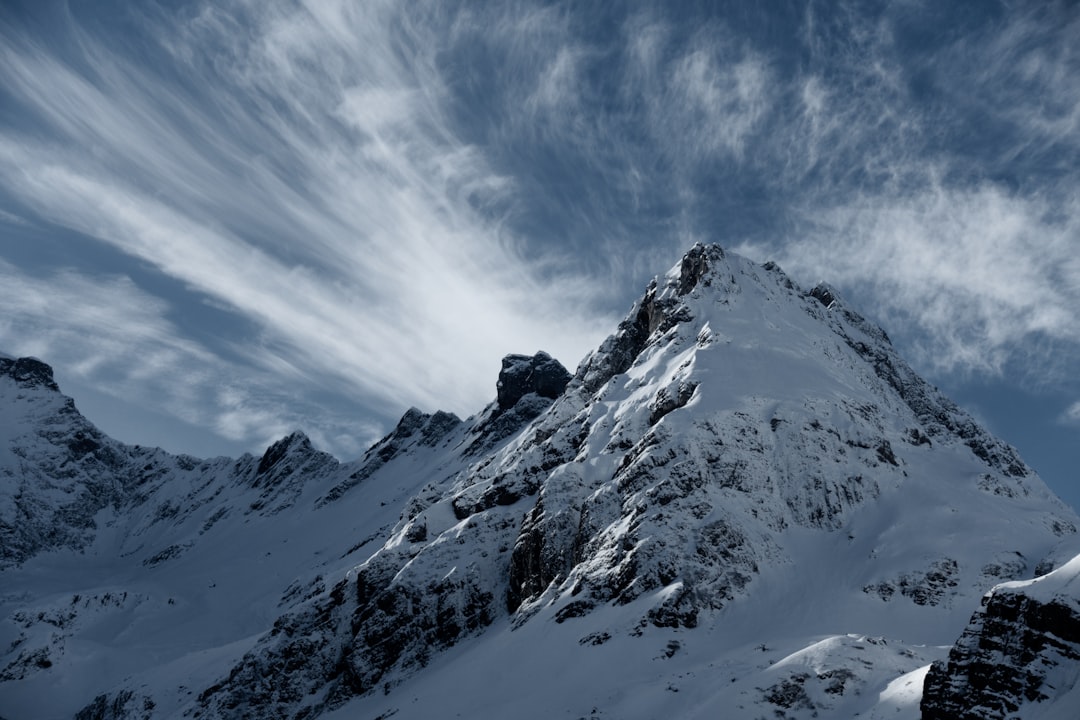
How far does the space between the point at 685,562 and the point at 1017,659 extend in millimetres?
25266

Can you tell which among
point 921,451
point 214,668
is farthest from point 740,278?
point 214,668

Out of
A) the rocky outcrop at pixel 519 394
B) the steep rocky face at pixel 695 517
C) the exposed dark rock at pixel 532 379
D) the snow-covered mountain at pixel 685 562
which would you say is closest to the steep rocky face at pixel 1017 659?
the snow-covered mountain at pixel 685 562

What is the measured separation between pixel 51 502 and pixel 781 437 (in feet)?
669

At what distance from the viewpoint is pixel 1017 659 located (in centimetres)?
2511

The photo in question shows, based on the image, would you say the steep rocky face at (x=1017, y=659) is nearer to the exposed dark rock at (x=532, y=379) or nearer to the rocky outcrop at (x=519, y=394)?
the rocky outcrop at (x=519, y=394)

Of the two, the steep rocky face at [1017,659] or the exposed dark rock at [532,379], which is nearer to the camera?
the steep rocky face at [1017,659]

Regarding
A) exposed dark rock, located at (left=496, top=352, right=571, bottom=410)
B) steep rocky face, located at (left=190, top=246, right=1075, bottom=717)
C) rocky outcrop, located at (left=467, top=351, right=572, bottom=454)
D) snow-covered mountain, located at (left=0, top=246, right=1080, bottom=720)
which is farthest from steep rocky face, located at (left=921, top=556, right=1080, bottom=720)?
exposed dark rock, located at (left=496, top=352, right=571, bottom=410)

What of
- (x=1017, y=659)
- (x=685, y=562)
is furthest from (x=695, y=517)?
(x=1017, y=659)

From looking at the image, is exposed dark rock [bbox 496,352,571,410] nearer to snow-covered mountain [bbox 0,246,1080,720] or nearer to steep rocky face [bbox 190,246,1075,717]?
snow-covered mountain [bbox 0,246,1080,720]

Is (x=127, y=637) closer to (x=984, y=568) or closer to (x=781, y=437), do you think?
(x=781, y=437)

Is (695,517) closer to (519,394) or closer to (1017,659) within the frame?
(1017,659)

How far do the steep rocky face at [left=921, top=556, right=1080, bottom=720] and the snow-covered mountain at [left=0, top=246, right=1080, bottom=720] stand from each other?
0.26 m

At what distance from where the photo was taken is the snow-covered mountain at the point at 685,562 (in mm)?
41469

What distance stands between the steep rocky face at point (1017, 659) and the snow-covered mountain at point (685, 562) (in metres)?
0.26
